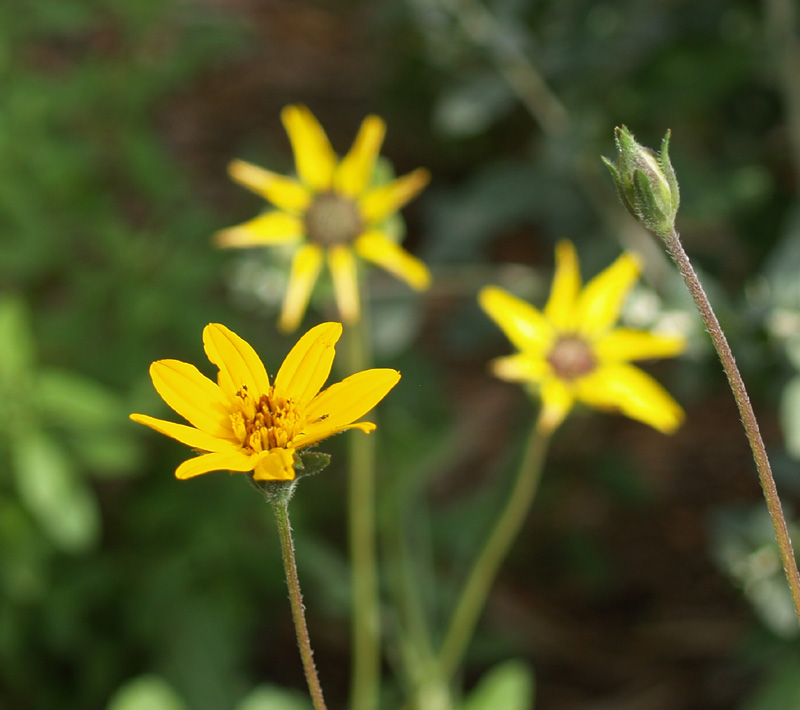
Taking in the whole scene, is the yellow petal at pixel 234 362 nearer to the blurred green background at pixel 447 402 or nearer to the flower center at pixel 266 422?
the flower center at pixel 266 422

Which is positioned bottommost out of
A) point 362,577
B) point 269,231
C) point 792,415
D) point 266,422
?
point 266,422

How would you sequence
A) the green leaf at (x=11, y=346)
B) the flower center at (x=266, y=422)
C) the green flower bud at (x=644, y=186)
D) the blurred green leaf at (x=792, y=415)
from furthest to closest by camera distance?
the green leaf at (x=11, y=346), the blurred green leaf at (x=792, y=415), the flower center at (x=266, y=422), the green flower bud at (x=644, y=186)

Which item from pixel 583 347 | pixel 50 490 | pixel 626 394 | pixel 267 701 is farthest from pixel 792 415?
pixel 50 490

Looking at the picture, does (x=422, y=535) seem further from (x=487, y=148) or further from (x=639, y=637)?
(x=487, y=148)

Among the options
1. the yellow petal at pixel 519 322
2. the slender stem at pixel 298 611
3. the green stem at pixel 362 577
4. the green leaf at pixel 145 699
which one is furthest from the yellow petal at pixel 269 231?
the slender stem at pixel 298 611

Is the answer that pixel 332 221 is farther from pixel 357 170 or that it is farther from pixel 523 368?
pixel 523 368

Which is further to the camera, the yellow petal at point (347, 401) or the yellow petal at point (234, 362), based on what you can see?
the yellow petal at point (234, 362)

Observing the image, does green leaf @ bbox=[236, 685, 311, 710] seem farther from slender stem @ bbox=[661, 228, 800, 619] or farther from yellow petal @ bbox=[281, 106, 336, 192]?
slender stem @ bbox=[661, 228, 800, 619]

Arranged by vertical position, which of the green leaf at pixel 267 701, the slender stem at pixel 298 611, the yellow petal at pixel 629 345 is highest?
the yellow petal at pixel 629 345
